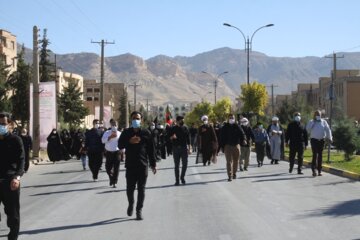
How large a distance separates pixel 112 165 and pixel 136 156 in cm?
598

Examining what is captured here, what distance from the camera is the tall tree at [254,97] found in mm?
58906

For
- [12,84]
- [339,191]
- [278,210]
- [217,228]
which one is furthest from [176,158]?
[12,84]

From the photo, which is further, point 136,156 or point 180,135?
point 180,135

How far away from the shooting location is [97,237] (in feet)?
30.4

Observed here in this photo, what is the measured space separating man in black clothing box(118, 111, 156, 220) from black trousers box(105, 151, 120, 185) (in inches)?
215

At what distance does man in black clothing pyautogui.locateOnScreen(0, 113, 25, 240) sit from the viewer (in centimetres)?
849

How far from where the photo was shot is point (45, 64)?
8212 centimetres

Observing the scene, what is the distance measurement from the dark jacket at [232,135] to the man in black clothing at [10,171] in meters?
10.5

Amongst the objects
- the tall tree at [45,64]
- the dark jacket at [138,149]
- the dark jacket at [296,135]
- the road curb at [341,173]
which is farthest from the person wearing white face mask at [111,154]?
the tall tree at [45,64]

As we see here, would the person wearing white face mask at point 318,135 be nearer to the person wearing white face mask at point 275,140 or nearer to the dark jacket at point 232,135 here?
the dark jacket at point 232,135

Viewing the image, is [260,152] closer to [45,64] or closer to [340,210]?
[340,210]

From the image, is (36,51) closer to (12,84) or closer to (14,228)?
(14,228)

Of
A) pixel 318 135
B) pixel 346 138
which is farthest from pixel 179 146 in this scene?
pixel 346 138

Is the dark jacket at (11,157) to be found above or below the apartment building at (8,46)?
below
